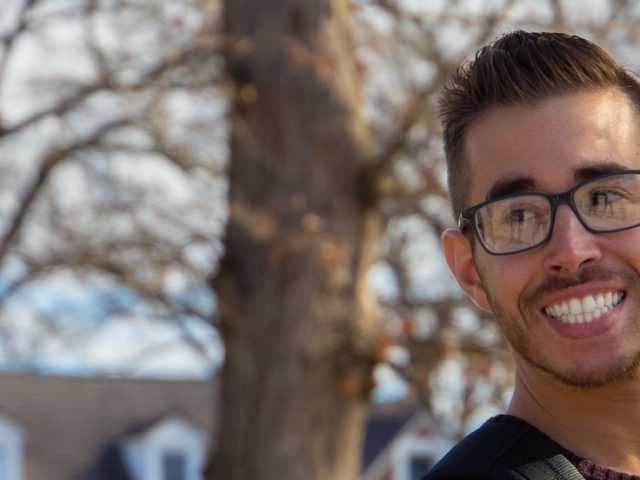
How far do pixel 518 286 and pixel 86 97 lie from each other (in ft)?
22.4

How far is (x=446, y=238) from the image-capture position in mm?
2236

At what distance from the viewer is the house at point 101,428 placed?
21250mm

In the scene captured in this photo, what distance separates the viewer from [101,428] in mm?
22109

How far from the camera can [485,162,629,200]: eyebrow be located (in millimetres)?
1962

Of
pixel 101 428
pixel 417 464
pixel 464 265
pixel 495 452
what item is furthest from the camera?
pixel 417 464

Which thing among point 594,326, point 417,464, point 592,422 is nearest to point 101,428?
point 417,464

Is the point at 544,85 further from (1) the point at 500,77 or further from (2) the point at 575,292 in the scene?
(2) the point at 575,292

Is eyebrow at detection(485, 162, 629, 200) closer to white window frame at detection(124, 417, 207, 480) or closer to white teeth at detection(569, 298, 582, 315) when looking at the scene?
white teeth at detection(569, 298, 582, 315)

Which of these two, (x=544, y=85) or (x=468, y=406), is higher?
(x=544, y=85)

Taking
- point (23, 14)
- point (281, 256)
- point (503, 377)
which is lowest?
point (503, 377)

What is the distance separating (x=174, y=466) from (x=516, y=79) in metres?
21.2

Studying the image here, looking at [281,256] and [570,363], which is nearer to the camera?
[570,363]

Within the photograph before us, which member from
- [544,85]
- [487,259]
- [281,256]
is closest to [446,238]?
[487,259]

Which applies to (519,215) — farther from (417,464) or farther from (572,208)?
(417,464)
